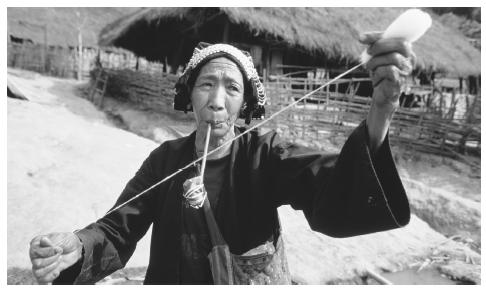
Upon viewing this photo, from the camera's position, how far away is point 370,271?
379 centimetres

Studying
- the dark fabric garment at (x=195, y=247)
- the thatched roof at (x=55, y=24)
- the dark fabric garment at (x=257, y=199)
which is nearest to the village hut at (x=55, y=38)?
the thatched roof at (x=55, y=24)

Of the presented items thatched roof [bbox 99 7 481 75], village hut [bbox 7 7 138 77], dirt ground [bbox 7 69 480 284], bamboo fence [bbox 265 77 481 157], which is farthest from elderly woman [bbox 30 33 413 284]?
village hut [bbox 7 7 138 77]

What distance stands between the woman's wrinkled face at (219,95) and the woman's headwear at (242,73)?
23 millimetres

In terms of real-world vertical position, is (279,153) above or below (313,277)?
above

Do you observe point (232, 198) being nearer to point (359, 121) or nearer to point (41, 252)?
point (41, 252)

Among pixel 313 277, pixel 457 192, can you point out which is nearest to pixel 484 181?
pixel 313 277

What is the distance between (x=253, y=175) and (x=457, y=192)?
6.91 m

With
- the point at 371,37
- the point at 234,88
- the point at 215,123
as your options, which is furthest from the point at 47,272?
the point at 371,37

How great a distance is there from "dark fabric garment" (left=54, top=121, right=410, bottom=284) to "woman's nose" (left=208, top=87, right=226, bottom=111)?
183mm

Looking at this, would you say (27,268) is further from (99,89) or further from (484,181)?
(99,89)

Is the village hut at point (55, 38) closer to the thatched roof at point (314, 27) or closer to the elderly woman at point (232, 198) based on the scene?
the thatched roof at point (314, 27)

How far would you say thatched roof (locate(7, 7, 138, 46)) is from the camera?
23.8 meters

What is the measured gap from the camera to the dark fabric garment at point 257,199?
1085 mm

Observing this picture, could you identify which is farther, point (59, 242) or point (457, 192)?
A: point (457, 192)
